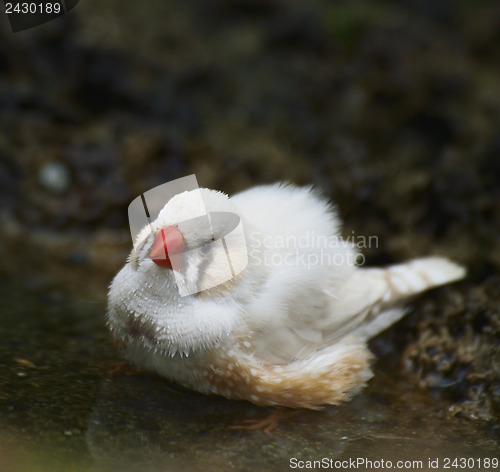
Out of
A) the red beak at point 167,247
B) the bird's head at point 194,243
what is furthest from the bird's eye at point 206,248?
the red beak at point 167,247

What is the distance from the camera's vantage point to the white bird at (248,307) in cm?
309

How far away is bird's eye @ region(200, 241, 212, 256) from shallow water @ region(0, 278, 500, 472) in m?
0.71

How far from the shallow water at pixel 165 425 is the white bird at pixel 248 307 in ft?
0.43

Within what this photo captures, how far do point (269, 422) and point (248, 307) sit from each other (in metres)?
0.55

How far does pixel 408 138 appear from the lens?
5738mm

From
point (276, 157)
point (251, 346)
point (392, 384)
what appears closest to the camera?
point (251, 346)

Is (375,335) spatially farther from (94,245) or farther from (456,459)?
(94,245)

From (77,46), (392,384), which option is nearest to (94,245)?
(77,46)

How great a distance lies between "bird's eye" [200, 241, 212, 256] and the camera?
10.3 feet

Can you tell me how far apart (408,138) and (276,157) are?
3.96 ft

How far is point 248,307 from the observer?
3209mm

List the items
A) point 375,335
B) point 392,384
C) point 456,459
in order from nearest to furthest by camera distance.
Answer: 1. point 456,459
2. point 392,384
3. point 375,335

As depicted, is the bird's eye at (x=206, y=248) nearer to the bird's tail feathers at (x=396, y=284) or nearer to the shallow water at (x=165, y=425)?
the shallow water at (x=165, y=425)

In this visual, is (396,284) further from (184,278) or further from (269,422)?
(184,278)
